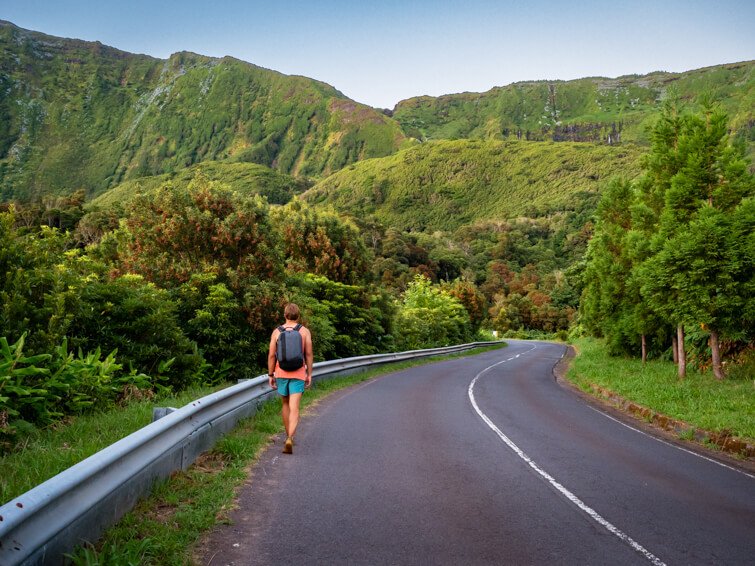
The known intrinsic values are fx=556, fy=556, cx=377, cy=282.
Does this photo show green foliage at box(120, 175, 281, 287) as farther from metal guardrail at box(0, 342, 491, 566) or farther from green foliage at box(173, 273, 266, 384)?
metal guardrail at box(0, 342, 491, 566)

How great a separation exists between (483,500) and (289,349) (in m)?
3.17

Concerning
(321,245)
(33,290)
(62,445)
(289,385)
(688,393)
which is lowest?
(688,393)

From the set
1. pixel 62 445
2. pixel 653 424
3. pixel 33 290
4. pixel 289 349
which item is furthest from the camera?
pixel 653 424

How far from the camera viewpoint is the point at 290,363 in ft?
24.5

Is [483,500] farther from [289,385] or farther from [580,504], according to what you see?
[289,385]

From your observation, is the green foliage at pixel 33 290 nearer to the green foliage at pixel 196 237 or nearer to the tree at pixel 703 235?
the green foliage at pixel 196 237

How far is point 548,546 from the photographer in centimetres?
443

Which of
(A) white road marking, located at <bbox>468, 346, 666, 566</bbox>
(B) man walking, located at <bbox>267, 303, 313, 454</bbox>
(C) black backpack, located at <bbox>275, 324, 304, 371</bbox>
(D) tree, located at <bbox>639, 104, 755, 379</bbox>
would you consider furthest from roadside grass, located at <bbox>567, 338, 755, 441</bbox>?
(C) black backpack, located at <bbox>275, 324, 304, 371</bbox>

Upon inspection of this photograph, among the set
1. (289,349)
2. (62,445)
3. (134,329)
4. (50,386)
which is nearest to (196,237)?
(134,329)

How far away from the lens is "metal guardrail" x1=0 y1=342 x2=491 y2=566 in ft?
9.61

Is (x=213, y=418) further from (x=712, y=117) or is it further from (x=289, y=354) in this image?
(x=712, y=117)

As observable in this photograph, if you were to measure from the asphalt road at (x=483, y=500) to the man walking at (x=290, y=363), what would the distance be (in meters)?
0.70

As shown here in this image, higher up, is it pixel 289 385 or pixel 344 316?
pixel 289 385

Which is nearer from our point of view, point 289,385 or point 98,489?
point 98,489
